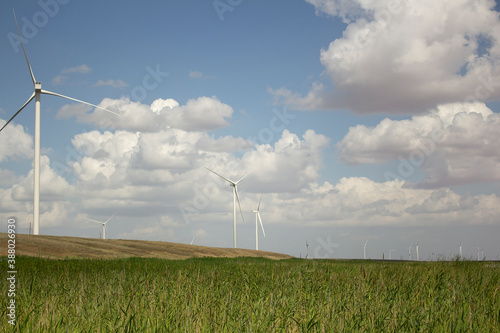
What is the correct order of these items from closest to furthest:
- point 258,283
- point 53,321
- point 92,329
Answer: point 92,329, point 53,321, point 258,283

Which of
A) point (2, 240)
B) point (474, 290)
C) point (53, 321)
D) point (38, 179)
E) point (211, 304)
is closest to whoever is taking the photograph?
point (53, 321)

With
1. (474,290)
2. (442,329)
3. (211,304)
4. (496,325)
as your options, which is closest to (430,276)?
(474,290)

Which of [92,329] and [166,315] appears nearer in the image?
[92,329]

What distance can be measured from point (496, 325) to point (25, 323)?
27.6 feet

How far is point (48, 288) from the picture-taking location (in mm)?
11648

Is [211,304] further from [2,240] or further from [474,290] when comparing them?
[2,240]

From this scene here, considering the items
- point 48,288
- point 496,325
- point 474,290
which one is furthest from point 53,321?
point 474,290

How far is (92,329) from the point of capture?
7.14 metres

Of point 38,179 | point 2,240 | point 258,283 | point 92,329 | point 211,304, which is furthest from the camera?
point 38,179

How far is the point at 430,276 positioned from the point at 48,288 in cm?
1125

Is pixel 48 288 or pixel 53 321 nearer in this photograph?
pixel 53 321

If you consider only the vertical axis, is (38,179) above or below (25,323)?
above

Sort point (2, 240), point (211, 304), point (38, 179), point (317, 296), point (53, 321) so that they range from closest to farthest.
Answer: point (53, 321)
point (211, 304)
point (317, 296)
point (2, 240)
point (38, 179)

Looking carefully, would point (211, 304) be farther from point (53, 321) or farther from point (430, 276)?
point (430, 276)
